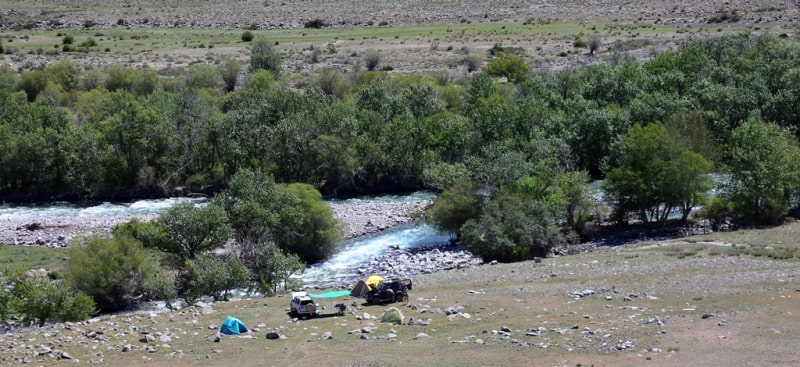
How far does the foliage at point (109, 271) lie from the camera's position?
5003 cm

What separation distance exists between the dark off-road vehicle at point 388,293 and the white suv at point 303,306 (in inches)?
122

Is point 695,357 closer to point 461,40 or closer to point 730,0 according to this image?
point 461,40

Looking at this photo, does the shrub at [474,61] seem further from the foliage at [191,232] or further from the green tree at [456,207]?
the foliage at [191,232]

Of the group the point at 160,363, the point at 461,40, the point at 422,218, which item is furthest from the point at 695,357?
the point at 461,40

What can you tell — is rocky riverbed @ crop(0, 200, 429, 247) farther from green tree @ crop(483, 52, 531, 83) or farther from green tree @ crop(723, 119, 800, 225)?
green tree @ crop(483, 52, 531, 83)

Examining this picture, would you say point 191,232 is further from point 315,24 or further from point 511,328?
point 315,24

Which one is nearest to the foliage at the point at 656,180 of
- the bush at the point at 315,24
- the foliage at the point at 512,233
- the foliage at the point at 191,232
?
the foliage at the point at 512,233

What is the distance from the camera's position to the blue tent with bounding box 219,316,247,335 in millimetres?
41469

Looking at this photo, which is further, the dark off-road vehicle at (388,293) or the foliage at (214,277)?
the foliage at (214,277)

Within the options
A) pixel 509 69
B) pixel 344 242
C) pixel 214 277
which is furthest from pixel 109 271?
pixel 509 69

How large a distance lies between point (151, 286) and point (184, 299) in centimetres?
189

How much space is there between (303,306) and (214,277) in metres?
7.65

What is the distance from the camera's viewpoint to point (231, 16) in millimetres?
174875

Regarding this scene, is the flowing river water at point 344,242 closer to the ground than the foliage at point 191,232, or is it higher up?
closer to the ground
